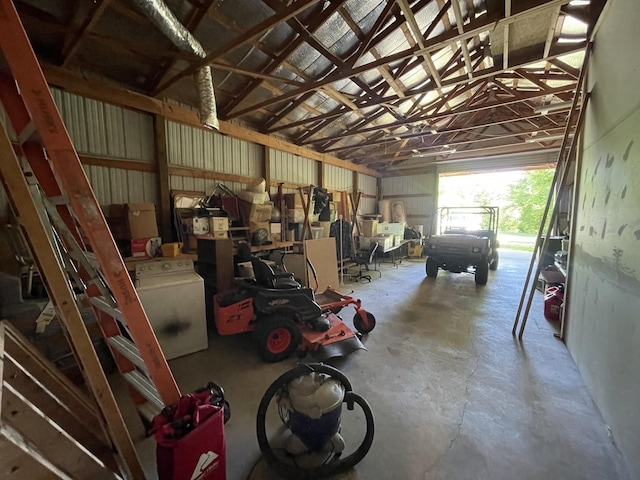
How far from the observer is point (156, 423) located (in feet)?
3.40

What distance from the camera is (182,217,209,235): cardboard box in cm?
401

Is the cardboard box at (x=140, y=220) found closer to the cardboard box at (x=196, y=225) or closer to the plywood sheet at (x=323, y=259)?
the cardboard box at (x=196, y=225)

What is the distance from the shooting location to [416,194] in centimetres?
984

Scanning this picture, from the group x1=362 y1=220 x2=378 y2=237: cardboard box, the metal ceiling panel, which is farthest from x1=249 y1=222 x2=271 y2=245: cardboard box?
x1=362 y1=220 x2=378 y2=237: cardboard box

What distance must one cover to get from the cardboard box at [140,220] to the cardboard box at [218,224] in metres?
0.78

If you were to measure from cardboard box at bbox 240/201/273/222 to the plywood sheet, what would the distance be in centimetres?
126

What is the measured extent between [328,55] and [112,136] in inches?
129

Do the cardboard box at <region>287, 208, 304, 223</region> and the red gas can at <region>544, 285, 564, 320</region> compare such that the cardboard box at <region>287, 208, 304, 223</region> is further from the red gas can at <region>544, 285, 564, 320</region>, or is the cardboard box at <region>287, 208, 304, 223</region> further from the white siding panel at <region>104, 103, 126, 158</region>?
the red gas can at <region>544, 285, 564, 320</region>

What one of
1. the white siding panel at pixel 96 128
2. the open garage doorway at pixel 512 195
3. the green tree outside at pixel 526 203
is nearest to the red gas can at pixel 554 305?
the white siding panel at pixel 96 128

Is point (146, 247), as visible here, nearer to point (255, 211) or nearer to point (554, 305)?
point (255, 211)

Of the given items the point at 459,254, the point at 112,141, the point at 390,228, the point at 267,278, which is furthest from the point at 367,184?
the point at 267,278

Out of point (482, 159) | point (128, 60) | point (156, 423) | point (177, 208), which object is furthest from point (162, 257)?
point (482, 159)

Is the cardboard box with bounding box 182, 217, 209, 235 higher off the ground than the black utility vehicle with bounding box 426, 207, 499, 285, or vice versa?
the cardboard box with bounding box 182, 217, 209, 235

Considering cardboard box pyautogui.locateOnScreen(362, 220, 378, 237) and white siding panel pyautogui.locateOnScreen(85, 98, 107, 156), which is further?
cardboard box pyautogui.locateOnScreen(362, 220, 378, 237)
